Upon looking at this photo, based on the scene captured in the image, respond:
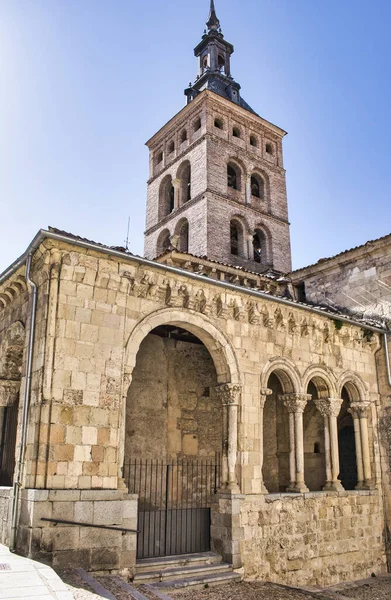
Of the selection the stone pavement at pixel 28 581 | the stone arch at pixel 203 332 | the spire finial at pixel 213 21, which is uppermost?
the spire finial at pixel 213 21

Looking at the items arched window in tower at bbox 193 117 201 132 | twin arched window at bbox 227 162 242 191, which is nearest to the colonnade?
twin arched window at bbox 227 162 242 191

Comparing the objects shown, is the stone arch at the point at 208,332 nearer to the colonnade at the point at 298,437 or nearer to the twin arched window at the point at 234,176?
the colonnade at the point at 298,437

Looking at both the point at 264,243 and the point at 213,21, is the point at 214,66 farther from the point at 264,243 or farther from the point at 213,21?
the point at 264,243

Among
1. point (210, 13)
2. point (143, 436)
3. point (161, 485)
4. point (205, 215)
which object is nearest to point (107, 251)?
point (143, 436)

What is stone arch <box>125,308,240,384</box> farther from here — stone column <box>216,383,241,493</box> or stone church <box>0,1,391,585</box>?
stone column <box>216,383,241,493</box>

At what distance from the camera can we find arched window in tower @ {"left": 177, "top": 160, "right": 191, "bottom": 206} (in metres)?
28.8

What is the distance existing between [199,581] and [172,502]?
3124 millimetres

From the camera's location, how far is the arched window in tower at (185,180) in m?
28.8

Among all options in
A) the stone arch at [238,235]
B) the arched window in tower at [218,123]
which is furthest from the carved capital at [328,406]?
the arched window in tower at [218,123]

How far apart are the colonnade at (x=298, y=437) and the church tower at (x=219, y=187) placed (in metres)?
13.3

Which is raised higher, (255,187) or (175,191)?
(255,187)

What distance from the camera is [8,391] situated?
34.3 feet

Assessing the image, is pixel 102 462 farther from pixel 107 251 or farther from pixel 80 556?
pixel 107 251

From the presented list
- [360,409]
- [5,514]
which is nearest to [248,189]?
[360,409]
